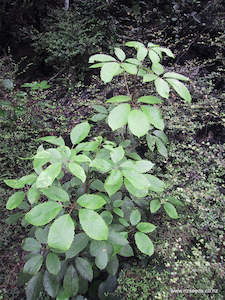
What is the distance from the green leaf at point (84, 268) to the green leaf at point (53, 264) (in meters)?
0.10

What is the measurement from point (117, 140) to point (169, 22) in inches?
80.9

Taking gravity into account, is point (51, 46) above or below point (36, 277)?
above

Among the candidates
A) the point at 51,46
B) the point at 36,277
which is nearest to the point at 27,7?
the point at 51,46

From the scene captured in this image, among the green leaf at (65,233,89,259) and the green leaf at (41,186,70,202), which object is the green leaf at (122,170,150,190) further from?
the green leaf at (65,233,89,259)

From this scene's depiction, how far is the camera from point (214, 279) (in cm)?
105

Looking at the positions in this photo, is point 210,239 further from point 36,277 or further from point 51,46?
point 51,46

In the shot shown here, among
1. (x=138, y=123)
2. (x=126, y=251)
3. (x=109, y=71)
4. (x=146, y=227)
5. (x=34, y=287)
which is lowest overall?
(x=34, y=287)

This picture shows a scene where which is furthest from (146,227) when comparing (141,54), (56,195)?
(141,54)

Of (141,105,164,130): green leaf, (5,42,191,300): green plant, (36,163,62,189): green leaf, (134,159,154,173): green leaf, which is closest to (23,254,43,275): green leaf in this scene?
(5,42,191,300): green plant

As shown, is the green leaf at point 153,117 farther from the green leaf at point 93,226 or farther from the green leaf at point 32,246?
the green leaf at point 32,246

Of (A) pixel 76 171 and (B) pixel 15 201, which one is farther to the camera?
(B) pixel 15 201

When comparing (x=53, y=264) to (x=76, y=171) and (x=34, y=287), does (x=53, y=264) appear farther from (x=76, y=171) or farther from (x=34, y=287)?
(x=76, y=171)

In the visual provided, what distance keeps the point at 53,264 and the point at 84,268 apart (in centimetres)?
14

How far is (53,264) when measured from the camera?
3.11 feet
